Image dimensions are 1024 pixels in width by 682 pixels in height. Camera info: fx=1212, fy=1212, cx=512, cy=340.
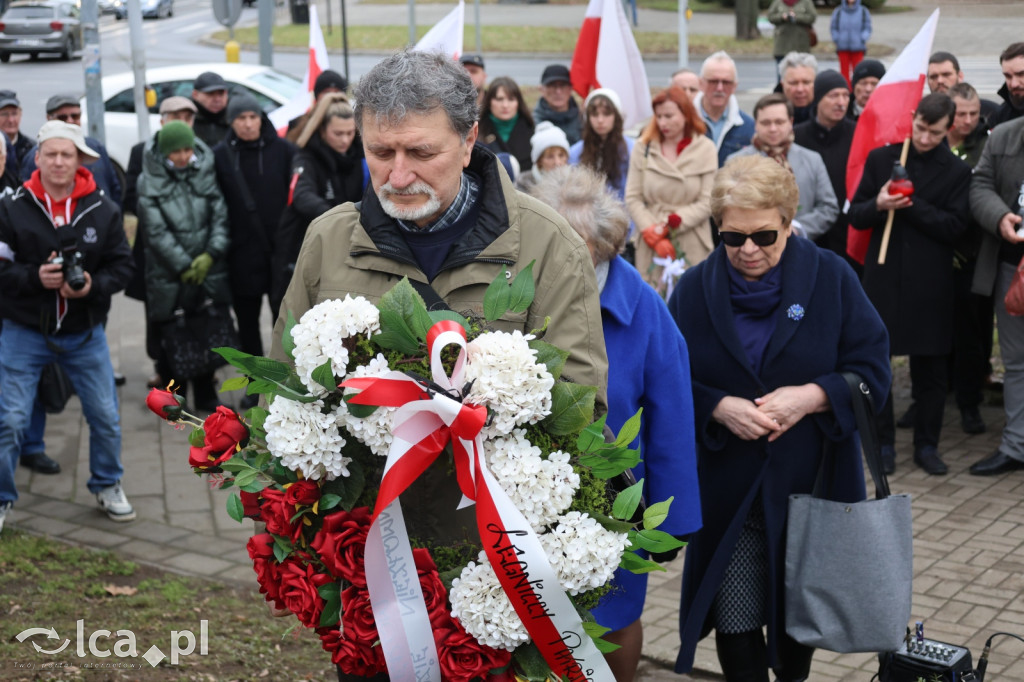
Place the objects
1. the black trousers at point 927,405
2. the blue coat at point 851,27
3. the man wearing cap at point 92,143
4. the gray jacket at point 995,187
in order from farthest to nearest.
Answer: the blue coat at point 851,27 → the man wearing cap at point 92,143 → the black trousers at point 927,405 → the gray jacket at point 995,187

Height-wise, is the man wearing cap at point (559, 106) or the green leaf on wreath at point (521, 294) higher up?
the green leaf on wreath at point (521, 294)

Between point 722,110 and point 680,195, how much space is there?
4.68 ft

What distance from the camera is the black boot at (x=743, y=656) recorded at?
4.28 meters

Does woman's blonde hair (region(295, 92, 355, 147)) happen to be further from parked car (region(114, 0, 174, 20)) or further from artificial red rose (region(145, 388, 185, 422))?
parked car (region(114, 0, 174, 20))

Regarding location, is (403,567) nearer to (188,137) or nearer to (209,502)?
(209,502)

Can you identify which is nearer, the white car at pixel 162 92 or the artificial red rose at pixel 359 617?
the artificial red rose at pixel 359 617

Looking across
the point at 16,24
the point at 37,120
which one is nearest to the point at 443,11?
the point at 16,24

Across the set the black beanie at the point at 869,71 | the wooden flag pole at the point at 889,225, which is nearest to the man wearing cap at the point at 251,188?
the wooden flag pole at the point at 889,225

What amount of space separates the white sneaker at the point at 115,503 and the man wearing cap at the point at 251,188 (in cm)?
182

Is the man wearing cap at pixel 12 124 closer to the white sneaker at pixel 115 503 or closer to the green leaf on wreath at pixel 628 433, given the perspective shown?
the white sneaker at pixel 115 503

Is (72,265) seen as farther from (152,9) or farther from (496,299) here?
(152,9)

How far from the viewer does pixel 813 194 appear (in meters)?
7.73

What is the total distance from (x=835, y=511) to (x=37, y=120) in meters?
19.4

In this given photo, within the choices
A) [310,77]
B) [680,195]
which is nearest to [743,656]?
[680,195]
